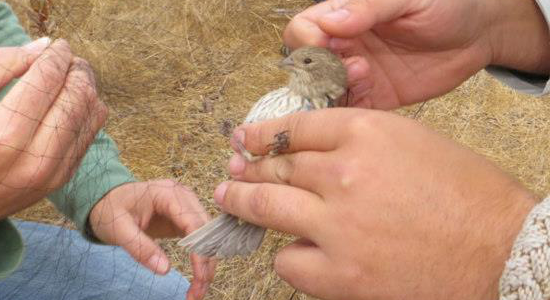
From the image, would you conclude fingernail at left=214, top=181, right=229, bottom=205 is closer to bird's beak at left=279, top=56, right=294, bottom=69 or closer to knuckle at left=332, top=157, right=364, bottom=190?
knuckle at left=332, top=157, right=364, bottom=190

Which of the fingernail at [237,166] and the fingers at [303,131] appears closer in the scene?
the fingers at [303,131]

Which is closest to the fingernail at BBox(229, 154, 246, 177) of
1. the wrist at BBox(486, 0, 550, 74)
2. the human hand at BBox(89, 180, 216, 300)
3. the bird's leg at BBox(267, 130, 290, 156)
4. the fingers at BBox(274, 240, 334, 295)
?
the bird's leg at BBox(267, 130, 290, 156)

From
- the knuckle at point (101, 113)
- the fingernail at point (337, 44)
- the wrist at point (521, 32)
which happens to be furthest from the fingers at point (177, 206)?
the wrist at point (521, 32)

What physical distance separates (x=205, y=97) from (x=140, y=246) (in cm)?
207

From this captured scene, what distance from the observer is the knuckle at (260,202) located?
140 centimetres

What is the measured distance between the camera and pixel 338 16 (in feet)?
6.34

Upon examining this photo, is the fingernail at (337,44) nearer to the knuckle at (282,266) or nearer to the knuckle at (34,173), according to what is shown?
the knuckle at (282,266)

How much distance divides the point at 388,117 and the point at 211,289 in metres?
2.04

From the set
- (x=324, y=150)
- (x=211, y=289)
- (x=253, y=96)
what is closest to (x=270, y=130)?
(x=324, y=150)

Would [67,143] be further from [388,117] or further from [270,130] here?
A: [388,117]

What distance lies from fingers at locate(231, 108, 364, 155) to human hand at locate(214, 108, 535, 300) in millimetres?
13

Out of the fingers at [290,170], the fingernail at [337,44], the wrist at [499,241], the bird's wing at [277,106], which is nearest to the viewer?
the wrist at [499,241]

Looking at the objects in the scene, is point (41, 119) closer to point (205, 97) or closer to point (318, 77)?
point (318, 77)

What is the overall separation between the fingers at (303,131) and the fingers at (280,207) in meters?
0.11
